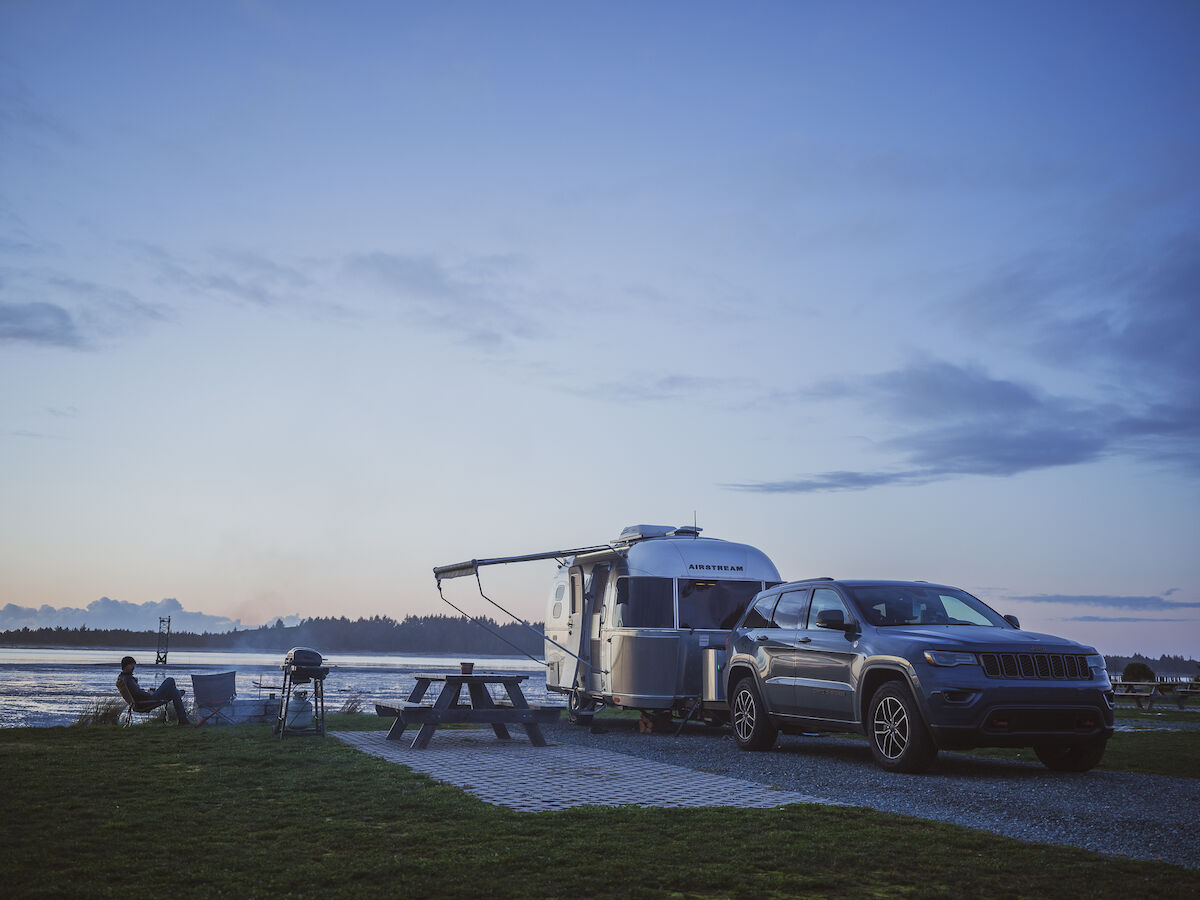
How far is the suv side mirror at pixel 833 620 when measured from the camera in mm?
10977

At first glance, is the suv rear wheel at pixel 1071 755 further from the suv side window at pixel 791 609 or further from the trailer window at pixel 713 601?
the trailer window at pixel 713 601

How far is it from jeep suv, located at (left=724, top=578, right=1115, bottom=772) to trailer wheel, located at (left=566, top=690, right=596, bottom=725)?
4613mm

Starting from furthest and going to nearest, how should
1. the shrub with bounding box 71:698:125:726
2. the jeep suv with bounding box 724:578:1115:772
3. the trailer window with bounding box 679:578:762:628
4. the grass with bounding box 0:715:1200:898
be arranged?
the shrub with bounding box 71:698:125:726
the trailer window with bounding box 679:578:762:628
the jeep suv with bounding box 724:578:1115:772
the grass with bounding box 0:715:1200:898

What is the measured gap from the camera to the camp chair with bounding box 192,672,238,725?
51.2 feet

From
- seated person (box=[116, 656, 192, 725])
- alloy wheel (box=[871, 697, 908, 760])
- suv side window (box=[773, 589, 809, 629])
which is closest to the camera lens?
alloy wheel (box=[871, 697, 908, 760])

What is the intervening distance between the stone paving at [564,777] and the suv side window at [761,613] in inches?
A: 98.7

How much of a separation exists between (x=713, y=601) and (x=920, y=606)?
15.6 feet

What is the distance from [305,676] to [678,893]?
978 centimetres

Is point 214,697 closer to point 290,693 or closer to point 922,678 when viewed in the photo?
point 290,693

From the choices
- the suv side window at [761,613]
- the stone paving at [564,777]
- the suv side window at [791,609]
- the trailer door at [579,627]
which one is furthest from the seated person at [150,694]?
the suv side window at [791,609]

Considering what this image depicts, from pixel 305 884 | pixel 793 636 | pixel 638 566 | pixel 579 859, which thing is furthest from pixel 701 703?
pixel 305 884

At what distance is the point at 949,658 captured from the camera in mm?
9930

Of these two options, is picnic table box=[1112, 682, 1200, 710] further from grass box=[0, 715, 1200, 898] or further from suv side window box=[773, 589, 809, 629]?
grass box=[0, 715, 1200, 898]

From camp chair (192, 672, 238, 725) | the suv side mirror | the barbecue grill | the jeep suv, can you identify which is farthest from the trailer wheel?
the suv side mirror
